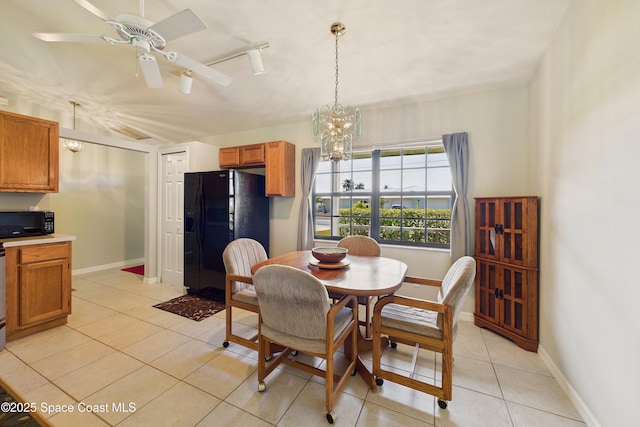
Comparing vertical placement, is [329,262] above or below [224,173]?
below

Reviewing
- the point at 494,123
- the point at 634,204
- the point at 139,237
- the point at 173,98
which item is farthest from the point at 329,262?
the point at 139,237

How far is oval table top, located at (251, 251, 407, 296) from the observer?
1582 millimetres

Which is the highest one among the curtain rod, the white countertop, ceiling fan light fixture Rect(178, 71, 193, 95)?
ceiling fan light fixture Rect(178, 71, 193, 95)

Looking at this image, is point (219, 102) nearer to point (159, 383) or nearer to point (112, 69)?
point (112, 69)

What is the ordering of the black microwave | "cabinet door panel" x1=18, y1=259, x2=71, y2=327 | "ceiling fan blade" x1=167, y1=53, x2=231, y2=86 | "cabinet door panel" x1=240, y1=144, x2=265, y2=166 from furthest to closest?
1. "cabinet door panel" x1=240, y1=144, x2=265, y2=166
2. the black microwave
3. "cabinet door panel" x1=18, y1=259, x2=71, y2=327
4. "ceiling fan blade" x1=167, y1=53, x2=231, y2=86

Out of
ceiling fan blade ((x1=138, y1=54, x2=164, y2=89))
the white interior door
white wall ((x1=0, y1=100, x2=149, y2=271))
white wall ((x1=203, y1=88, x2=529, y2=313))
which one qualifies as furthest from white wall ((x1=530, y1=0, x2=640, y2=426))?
white wall ((x1=0, y1=100, x2=149, y2=271))

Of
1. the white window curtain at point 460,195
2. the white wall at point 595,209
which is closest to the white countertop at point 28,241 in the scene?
the white window curtain at point 460,195

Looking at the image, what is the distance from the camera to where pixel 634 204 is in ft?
3.88

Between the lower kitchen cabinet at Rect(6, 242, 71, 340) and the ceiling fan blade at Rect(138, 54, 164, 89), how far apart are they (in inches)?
82.2

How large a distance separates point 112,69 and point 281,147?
6.82 ft

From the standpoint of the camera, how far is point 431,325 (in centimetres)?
166

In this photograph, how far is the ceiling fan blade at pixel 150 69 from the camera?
6.03 feet

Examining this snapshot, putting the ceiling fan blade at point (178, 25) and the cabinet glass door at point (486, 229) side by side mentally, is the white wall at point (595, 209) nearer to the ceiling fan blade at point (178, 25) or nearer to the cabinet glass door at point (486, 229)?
the cabinet glass door at point (486, 229)

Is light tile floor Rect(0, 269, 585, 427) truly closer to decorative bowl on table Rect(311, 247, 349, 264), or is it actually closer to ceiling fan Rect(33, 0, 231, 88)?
decorative bowl on table Rect(311, 247, 349, 264)
